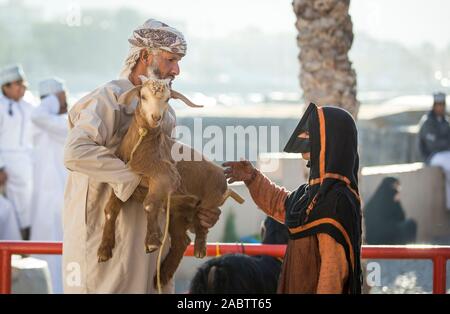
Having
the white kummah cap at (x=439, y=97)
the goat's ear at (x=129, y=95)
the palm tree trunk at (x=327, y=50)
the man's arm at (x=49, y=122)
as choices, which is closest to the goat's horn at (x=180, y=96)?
the goat's ear at (x=129, y=95)

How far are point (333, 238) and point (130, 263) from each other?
0.95 meters

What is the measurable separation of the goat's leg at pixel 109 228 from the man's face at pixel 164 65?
580 millimetres

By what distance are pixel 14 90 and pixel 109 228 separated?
19.3 ft

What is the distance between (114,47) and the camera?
304ft

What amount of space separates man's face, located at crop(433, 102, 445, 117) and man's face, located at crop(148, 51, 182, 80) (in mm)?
10032

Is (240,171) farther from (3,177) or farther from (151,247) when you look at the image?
(3,177)

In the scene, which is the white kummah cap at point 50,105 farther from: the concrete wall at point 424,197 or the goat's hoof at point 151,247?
the goat's hoof at point 151,247

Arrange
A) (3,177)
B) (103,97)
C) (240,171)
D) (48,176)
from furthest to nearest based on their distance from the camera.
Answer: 1. (3,177)
2. (48,176)
3. (240,171)
4. (103,97)

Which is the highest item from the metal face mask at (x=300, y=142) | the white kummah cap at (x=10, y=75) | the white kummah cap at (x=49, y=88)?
the white kummah cap at (x=10, y=75)

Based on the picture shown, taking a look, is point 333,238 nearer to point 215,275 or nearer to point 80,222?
point 80,222

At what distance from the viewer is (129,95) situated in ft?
14.1

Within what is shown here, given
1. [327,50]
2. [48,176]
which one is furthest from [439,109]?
[48,176]

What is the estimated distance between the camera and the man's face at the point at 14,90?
391 inches

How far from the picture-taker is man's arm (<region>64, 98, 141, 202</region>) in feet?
13.9
